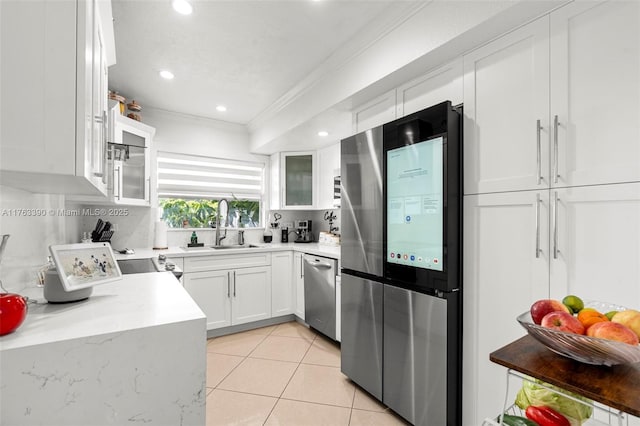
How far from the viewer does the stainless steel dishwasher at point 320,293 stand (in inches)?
116

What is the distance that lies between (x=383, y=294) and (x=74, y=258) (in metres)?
1.62

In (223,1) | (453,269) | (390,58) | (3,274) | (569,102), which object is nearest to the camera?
(3,274)

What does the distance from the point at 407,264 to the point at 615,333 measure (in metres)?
1.13

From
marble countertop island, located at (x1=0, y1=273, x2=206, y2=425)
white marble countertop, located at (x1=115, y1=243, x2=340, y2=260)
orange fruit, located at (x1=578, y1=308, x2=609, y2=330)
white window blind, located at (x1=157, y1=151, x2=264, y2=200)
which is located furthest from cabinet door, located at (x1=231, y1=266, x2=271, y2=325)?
orange fruit, located at (x1=578, y1=308, x2=609, y2=330)

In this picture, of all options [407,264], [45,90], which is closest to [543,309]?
[407,264]

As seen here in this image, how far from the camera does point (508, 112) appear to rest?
150 centimetres

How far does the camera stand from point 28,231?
4.41 ft

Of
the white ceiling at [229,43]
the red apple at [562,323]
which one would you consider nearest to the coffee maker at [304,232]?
the white ceiling at [229,43]

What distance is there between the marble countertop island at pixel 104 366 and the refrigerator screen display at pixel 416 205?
4.05 ft

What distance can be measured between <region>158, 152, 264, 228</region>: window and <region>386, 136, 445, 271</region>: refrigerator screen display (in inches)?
106

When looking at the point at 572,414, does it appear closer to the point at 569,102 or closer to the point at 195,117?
the point at 569,102

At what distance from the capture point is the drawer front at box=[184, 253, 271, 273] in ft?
10.3

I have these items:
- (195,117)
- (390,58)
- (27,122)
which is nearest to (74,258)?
(27,122)

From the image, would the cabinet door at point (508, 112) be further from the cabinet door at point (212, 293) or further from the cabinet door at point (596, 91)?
the cabinet door at point (212, 293)
